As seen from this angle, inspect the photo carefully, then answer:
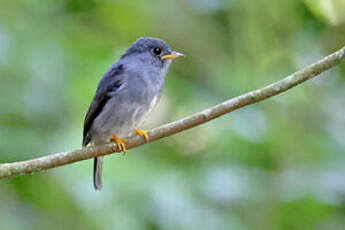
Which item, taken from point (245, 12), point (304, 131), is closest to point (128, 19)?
point (245, 12)

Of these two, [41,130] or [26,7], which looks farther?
[26,7]

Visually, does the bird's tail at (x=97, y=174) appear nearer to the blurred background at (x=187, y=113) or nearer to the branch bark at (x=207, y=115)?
the blurred background at (x=187, y=113)

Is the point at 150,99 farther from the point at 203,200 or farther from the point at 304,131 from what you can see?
the point at 304,131

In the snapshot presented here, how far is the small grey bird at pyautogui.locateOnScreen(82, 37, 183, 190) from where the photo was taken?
14.5 feet

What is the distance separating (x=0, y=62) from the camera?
4262 millimetres

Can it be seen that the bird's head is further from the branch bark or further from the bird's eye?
the branch bark

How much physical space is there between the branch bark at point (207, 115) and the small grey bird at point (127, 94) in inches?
35.8

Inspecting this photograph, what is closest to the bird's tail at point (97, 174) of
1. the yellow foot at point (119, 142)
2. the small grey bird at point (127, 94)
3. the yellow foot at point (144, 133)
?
the small grey bird at point (127, 94)

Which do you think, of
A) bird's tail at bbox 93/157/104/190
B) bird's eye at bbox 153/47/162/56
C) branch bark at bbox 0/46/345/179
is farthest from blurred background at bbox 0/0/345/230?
branch bark at bbox 0/46/345/179

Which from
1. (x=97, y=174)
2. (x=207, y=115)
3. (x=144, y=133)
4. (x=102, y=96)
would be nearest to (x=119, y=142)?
(x=144, y=133)

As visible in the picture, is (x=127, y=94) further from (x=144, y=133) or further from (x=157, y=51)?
(x=144, y=133)

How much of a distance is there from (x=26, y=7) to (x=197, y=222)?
87.7 inches

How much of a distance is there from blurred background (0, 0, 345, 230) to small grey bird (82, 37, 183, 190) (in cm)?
14

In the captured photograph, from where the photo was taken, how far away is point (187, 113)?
495cm
